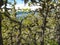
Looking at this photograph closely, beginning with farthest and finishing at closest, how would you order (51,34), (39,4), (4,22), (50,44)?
(50,44), (51,34), (4,22), (39,4)

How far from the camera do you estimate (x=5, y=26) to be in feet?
48.2

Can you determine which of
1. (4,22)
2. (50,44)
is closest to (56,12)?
(4,22)

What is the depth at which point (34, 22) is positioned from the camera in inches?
563

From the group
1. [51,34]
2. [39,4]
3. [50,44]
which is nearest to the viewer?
[39,4]

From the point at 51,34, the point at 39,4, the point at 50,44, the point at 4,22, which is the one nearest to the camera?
the point at 39,4

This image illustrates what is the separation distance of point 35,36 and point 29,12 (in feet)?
5.35

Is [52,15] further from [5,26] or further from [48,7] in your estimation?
[5,26]

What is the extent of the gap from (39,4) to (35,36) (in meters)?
2.48

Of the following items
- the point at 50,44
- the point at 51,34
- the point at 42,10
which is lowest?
the point at 50,44

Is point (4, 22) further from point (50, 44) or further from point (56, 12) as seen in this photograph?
point (50, 44)

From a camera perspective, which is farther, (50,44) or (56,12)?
(50,44)

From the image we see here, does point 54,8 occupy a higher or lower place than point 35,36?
higher

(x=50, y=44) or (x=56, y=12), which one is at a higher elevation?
(x=56, y=12)

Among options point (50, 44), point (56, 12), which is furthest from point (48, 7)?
point (50, 44)
